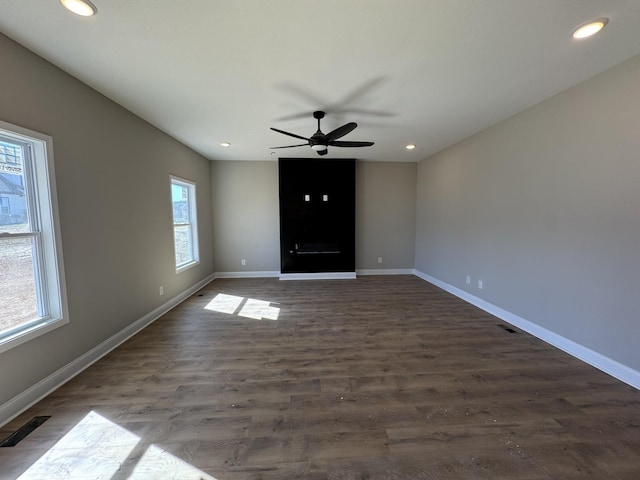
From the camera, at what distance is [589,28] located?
5.54ft

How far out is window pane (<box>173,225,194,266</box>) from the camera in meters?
4.26

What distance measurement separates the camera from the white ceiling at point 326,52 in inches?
60.9

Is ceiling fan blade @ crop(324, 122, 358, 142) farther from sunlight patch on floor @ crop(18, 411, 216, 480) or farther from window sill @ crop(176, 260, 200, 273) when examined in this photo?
window sill @ crop(176, 260, 200, 273)

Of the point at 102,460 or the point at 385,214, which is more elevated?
the point at 385,214

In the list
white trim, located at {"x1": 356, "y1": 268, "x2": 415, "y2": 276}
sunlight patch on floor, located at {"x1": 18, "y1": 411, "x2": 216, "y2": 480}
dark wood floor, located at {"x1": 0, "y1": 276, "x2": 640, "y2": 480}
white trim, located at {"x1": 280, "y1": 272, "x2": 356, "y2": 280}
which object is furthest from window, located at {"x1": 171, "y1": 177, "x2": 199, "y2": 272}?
white trim, located at {"x1": 356, "y1": 268, "x2": 415, "y2": 276}

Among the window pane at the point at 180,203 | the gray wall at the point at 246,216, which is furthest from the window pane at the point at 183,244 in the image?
the gray wall at the point at 246,216

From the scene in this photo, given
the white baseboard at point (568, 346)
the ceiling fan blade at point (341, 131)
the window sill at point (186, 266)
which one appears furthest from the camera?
the window sill at point (186, 266)

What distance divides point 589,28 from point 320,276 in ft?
15.9

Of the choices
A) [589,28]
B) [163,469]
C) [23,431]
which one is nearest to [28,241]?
[23,431]

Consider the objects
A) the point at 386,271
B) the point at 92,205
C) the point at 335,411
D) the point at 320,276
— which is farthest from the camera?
the point at 386,271

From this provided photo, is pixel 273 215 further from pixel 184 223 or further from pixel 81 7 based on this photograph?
pixel 81 7

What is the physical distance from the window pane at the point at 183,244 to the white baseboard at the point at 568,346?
15.9 feet

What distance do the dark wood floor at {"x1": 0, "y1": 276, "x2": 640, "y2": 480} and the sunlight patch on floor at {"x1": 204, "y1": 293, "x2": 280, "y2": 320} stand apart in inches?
18.9

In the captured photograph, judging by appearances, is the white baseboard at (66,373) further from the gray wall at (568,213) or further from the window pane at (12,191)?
the gray wall at (568,213)
